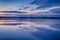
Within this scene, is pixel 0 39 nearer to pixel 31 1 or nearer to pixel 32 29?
pixel 32 29

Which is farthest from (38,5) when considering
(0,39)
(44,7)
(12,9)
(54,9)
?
(0,39)

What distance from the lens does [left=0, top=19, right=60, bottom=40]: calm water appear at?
1976 mm

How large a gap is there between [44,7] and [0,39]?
779 millimetres

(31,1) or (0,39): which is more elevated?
(31,1)

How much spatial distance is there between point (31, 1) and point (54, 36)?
1.94 ft

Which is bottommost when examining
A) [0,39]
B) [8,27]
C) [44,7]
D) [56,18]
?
[0,39]

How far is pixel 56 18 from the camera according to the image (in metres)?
1.95

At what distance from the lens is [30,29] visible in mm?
2006

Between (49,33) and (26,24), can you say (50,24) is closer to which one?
(49,33)

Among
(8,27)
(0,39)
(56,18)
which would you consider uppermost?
(56,18)

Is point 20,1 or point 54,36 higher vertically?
point 20,1

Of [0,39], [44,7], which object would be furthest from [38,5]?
[0,39]

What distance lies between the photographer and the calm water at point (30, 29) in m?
1.98

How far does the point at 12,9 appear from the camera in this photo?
1982 mm
